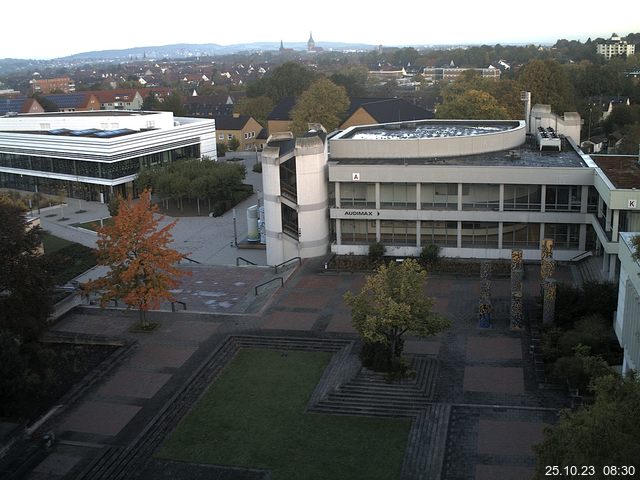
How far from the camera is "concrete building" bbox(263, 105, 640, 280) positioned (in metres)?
37.7

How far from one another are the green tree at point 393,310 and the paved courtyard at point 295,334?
6.89 feet

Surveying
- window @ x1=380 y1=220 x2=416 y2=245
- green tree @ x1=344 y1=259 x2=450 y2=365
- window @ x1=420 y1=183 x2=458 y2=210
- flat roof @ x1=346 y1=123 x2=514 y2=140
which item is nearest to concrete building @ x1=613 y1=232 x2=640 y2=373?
green tree @ x1=344 y1=259 x2=450 y2=365

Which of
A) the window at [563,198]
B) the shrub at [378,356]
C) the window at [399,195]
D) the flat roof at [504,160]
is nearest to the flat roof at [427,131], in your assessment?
the flat roof at [504,160]

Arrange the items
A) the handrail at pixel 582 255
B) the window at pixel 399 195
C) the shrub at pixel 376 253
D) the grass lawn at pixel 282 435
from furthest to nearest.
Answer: the window at pixel 399 195, the shrub at pixel 376 253, the handrail at pixel 582 255, the grass lawn at pixel 282 435

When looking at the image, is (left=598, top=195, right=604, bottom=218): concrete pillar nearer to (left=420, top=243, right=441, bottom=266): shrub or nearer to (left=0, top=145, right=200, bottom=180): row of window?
(left=420, top=243, right=441, bottom=266): shrub

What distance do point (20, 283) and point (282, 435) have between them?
10.6m

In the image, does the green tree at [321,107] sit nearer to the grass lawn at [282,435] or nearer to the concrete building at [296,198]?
the concrete building at [296,198]

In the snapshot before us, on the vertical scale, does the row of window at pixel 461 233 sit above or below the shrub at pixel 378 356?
above

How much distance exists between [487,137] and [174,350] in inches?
924

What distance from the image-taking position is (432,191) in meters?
39.4

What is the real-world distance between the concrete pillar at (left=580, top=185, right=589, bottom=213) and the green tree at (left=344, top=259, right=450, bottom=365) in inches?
601

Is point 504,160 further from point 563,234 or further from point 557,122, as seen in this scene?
point 557,122

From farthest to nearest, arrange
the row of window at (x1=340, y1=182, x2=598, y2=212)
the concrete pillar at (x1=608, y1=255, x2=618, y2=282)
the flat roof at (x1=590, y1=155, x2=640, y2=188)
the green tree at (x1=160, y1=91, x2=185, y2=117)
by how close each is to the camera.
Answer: the green tree at (x1=160, y1=91, x2=185, y2=117) < the row of window at (x1=340, y1=182, x2=598, y2=212) < the flat roof at (x1=590, y1=155, x2=640, y2=188) < the concrete pillar at (x1=608, y1=255, x2=618, y2=282)

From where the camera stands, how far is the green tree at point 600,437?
503 inches
